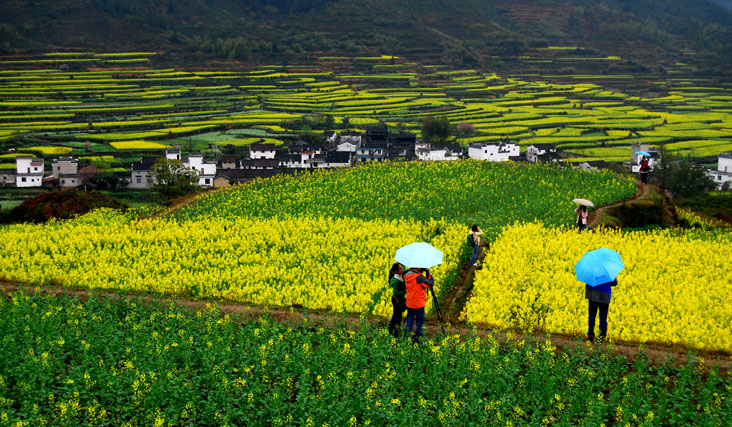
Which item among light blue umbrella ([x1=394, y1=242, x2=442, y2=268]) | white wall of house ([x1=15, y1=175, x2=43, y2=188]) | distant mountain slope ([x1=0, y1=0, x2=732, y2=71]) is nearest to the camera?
light blue umbrella ([x1=394, y1=242, x2=442, y2=268])

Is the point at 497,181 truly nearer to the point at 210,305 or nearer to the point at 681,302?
the point at 681,302

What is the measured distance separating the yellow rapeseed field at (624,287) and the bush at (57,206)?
19163 millimetres

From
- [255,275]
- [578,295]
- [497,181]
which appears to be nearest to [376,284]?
[255,275]

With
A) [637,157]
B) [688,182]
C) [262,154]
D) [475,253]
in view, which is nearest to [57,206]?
[475,253]

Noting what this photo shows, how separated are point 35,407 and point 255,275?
26.5 feet

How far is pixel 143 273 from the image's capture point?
17.8 metres

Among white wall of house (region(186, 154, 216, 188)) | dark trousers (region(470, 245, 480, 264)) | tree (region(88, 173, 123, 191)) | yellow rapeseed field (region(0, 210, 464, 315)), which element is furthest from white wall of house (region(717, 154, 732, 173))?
tree (region(88, 173, 123, 191))

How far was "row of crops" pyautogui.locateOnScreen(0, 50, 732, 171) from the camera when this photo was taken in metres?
74.8

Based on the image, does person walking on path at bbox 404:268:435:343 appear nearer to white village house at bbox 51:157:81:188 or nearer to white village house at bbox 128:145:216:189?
white village house at bbox 128:145:216:189

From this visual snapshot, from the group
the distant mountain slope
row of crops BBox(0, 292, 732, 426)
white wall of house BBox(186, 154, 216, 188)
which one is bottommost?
row of crops BBox(0, 292, 732, 426)

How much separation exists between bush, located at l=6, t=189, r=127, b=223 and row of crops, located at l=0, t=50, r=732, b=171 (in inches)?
1494

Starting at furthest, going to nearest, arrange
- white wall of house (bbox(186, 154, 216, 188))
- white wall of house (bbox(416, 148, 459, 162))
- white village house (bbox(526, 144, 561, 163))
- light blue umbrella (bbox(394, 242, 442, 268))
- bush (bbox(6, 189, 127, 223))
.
A: white wall of house (bbox(416, 148, 459, 162)) → white village house (bbox(526, 144, 561, 163)) → white wall of house (bbox(186, 154, 216, 188)) → bush (bbox(6, 189, 127, 223)) → light blue umbrella (bbox(394, 242, 442, 268))

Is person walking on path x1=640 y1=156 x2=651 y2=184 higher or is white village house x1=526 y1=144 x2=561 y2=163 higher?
white village house x1=526 y1=144 x2=561 y2=163

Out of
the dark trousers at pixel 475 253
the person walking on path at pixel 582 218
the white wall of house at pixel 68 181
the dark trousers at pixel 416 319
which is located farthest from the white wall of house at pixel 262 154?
the dark trousers at pixel 416 319
